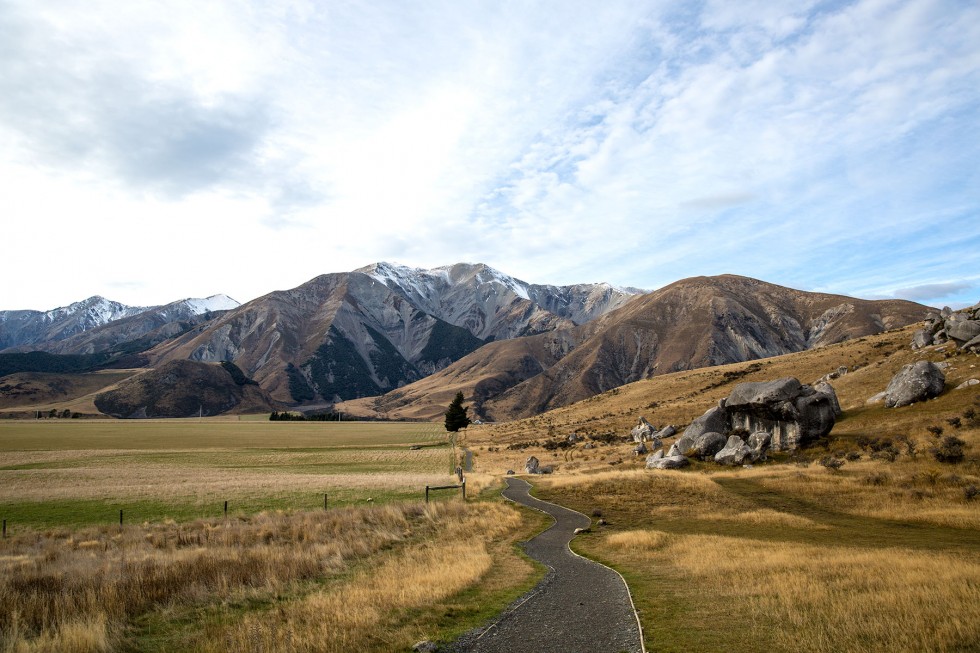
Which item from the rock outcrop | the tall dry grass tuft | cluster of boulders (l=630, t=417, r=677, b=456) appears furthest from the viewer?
cluster of boulders (l=630, t=417, r=677, b=456)

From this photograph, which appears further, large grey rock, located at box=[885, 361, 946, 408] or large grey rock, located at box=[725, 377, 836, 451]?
large grey rock, located at box=[725, 377, 836, 451]

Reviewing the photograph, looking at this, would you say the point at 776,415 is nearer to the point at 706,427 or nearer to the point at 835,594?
the point at 706,427

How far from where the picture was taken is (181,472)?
6231cm

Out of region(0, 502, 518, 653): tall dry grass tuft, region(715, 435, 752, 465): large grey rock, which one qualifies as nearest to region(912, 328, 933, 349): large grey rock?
region(715, 435, 752, 465): large grey rock

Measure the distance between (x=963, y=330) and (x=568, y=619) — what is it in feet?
208

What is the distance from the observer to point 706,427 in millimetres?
56531

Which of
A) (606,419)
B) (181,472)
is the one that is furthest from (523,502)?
(606,419)

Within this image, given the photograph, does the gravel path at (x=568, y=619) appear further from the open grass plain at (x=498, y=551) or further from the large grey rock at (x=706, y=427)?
the large grey rock at (x=706, y=427)

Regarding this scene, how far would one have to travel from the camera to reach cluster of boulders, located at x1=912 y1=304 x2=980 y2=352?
54.2 metres

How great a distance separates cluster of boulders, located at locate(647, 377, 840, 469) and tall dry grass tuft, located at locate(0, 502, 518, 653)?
28.4 metres

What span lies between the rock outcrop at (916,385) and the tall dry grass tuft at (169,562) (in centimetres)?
4130

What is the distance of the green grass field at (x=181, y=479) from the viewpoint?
36.8m

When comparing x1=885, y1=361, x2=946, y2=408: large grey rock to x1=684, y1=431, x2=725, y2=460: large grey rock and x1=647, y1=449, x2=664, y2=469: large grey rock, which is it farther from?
x1=647, y1=449, x2=664, y2=469: large grey rock

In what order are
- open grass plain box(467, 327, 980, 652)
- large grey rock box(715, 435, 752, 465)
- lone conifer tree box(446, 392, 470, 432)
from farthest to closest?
1. lone conifer tree box(446, 392, 470, 432)
2. large grey rock box(715, 435, 752, 465)
3. open grass plain box(467, 327, 980, 652)
